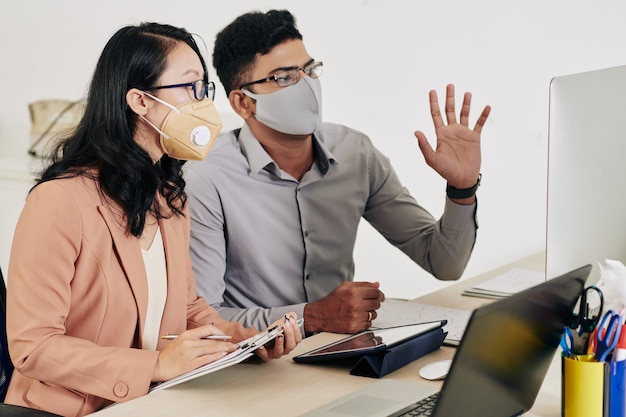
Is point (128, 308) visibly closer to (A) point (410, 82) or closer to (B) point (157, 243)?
(B) point (157, 243)

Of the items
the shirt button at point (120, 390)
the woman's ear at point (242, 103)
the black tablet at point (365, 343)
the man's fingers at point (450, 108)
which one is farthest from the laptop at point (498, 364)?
the woman's ear at point (242, 103)

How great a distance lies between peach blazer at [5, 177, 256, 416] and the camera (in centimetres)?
123

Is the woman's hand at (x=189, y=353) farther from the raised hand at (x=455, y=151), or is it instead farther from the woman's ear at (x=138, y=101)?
the raised hand at (x=455, y=151)

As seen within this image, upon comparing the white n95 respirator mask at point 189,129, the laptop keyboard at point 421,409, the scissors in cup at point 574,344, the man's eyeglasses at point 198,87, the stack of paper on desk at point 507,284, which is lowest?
the stack of paper on desk at point 507,284

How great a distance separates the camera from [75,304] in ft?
4.35

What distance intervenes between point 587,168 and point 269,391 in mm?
629

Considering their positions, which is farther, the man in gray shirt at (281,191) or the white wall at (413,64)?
the white wall at (413,64)

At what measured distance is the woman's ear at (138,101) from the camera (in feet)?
4.71

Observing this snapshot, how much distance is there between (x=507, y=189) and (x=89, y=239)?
1.86 metres

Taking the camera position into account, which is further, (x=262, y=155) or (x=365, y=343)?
(x=262, y=155)

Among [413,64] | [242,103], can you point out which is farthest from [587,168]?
[413,64]

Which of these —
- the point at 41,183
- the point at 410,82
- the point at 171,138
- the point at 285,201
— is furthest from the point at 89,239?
the point at 410,82

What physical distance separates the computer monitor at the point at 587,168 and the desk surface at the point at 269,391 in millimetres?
237

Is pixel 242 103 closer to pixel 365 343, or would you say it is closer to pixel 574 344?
pixel 365 343
